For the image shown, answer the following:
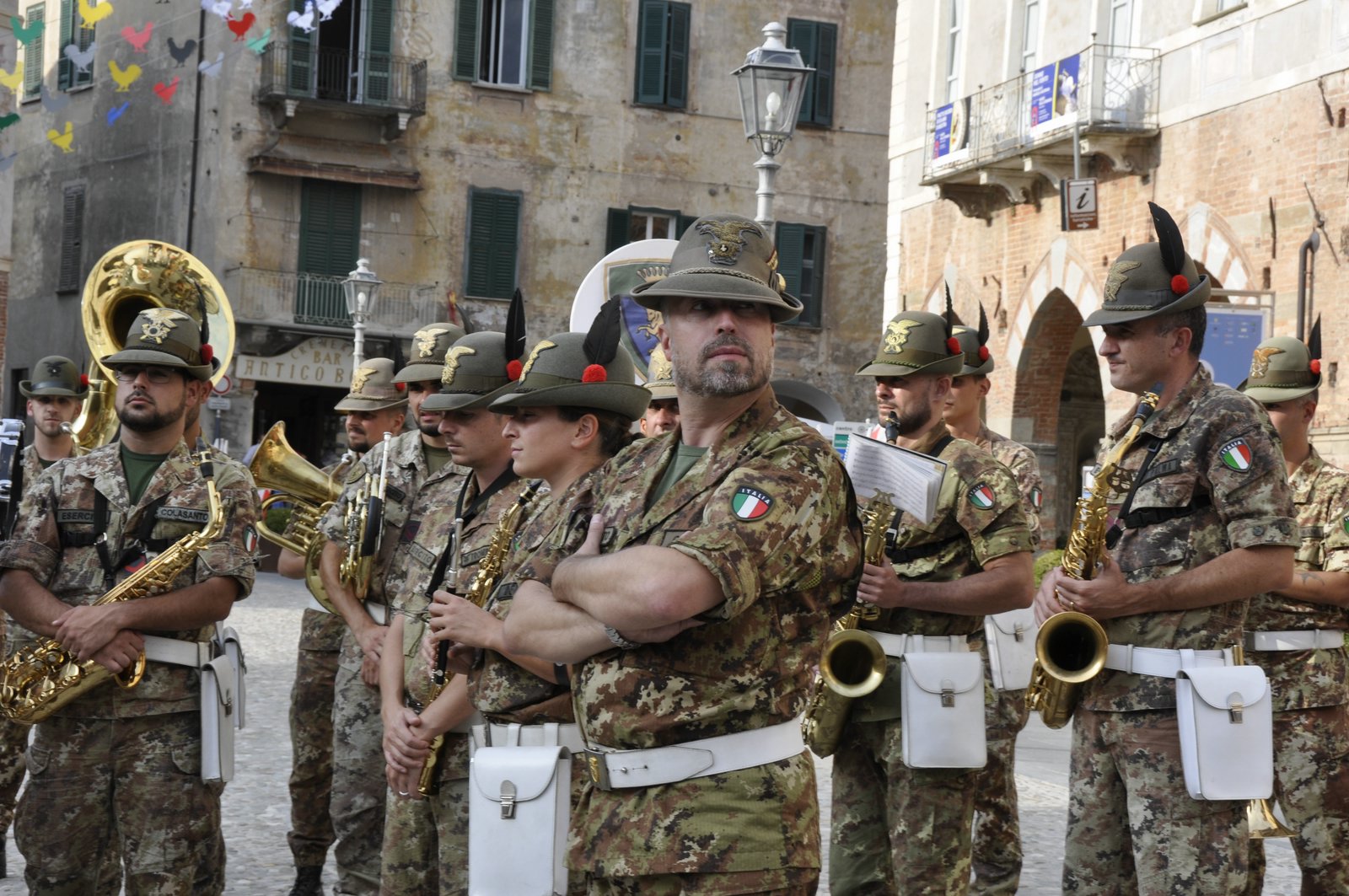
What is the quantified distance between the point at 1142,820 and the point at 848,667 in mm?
1173

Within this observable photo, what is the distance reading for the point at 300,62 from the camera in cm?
3067

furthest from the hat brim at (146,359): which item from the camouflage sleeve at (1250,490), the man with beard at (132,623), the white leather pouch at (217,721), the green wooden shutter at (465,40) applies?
the green wooden shutter at (465,40)

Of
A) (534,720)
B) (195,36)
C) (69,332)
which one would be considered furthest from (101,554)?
(69,332)

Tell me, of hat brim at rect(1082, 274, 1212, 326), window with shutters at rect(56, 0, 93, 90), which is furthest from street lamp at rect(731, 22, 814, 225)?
window with shutters at rect(56, 0, 93, 90)

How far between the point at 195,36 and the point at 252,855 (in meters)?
24.9

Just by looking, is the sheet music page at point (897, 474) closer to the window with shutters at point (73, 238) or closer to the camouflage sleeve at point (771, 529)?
the camouflage sleeve at point (771, 529)

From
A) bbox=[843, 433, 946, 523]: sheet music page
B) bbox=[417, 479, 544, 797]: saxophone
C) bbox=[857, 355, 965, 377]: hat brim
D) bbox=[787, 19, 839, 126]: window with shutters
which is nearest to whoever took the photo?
bbox=[417, 479, 544, 797]: saxophone

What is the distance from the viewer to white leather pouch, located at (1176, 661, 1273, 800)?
5.03m

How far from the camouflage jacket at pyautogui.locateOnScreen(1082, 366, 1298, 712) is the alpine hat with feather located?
0.85 feet

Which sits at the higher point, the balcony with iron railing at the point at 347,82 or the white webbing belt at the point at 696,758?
the balcony with iron railing at the point at 347,82

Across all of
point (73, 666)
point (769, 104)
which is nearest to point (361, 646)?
point (73, 666)

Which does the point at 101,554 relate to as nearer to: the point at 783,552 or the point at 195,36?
the point at 783,552

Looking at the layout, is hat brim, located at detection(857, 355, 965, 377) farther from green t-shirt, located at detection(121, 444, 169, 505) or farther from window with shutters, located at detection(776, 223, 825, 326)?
window with shutters, located at detection(776, 223, 825, 326)

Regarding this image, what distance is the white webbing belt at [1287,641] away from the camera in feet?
23.2
